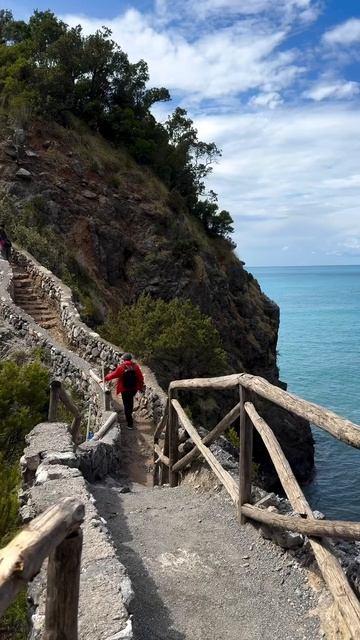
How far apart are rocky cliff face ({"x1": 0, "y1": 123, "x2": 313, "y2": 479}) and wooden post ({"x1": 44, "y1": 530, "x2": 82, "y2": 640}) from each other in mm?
26180

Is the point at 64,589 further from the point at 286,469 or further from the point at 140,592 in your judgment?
the point at 286,469

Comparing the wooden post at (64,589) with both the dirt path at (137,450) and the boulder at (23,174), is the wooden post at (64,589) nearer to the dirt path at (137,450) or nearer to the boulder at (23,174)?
the dirt path at (137,450)

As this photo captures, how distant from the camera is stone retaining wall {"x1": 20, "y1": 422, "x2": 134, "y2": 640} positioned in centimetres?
372

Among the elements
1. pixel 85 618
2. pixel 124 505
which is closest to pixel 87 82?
pixel 124 505

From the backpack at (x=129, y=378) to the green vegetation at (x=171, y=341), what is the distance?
619 centimetres

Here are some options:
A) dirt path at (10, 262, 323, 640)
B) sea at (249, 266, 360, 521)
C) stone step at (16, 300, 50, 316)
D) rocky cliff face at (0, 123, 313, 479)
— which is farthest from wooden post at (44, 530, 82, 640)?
rocky cliff face at (0, 123, 313, 479)

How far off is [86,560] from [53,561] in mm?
1836

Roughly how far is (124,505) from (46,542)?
4819mm

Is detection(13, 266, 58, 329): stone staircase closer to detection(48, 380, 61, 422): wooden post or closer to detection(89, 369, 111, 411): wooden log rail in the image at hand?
detection(89, 369, 111, 411): wooden log rail

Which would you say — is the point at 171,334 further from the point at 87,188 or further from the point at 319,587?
the point at 87,188

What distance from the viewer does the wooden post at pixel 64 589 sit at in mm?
2705

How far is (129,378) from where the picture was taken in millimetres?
11898

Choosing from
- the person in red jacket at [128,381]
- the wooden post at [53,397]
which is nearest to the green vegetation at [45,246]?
the person in red jacket at [128,381]

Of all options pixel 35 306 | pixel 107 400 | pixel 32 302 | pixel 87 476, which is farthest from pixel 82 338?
pixel 87 476
